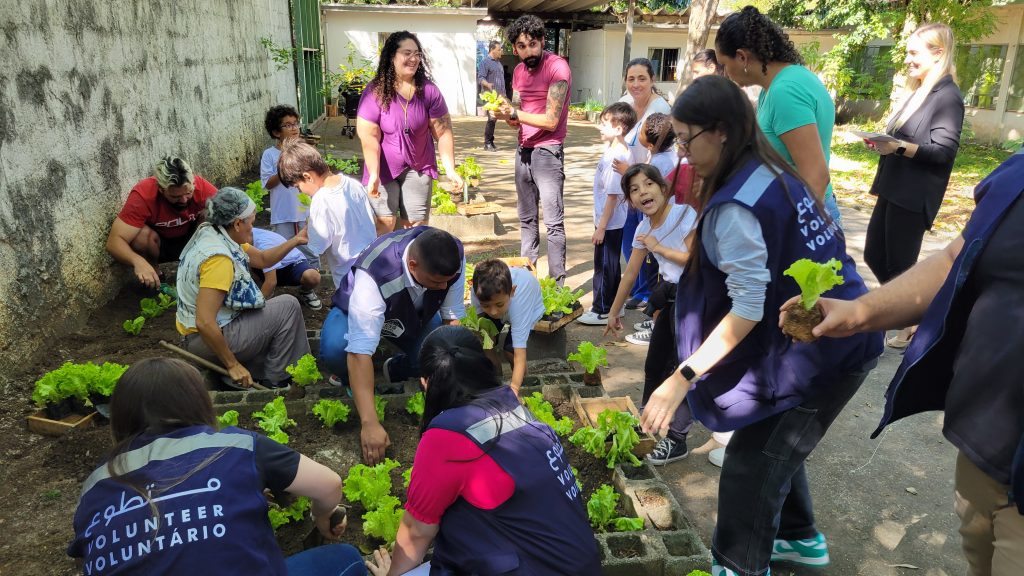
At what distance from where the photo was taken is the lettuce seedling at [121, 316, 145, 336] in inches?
166

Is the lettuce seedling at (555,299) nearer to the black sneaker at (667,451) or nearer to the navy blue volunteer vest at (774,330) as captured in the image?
the black sneaker at (667,451)

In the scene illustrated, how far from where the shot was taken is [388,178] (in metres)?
5.02

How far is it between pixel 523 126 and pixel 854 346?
348 cm

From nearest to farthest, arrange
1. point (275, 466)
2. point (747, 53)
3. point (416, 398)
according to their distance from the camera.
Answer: point (275, 466) < point (747, 53) < point (416, 398)

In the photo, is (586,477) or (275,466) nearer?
(275,466)

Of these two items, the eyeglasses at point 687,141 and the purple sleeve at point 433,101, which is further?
the purple sleeve at point 433,101

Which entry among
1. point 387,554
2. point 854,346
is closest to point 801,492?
point 854,346

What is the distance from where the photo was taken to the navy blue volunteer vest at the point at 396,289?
3.09 m

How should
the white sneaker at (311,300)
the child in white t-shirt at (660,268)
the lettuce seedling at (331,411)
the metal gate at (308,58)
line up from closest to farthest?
1. the child in white t-shirt at (660,268)
2. the lettuce seedling at (331,411)
3. the white sneaker at (311,300)
4. the metal gate at (308,58)

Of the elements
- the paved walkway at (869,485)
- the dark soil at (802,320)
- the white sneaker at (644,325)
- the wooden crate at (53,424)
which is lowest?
the paved walkway at (869,485)

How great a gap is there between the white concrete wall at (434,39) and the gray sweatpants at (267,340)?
15373mm

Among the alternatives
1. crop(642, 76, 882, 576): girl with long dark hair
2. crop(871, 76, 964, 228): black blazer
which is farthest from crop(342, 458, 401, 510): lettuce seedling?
crop(871, 76, 964, 228): black blazer

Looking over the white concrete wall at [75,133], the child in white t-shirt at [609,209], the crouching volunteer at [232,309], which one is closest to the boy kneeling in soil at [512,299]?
the crouching volunteer at [232,309]

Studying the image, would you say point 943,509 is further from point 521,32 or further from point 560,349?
point 521,32
